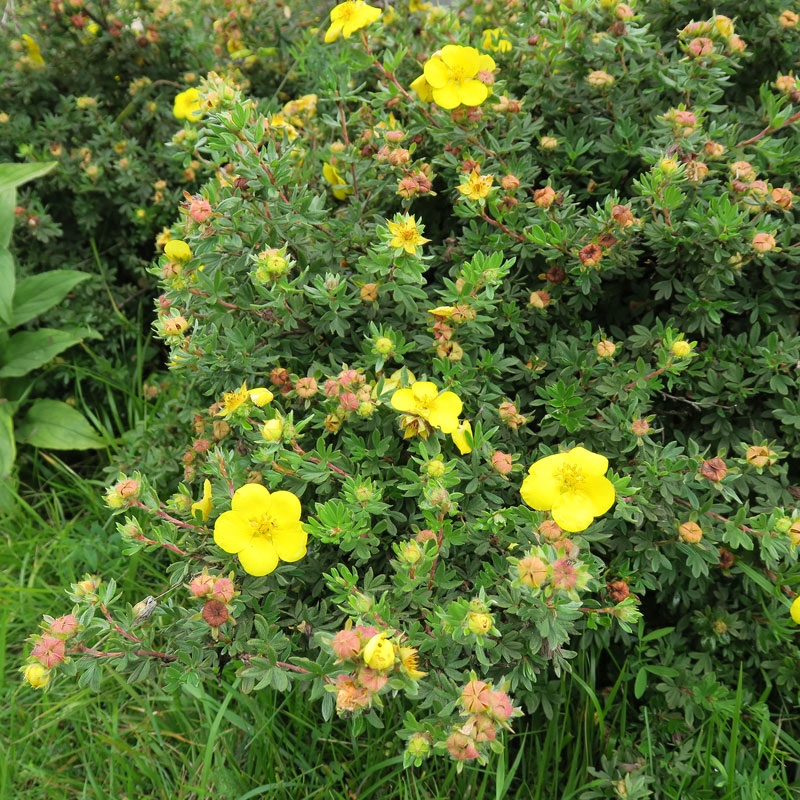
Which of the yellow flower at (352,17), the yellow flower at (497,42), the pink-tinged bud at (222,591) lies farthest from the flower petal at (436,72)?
the pink-tinged bud at (222,591)

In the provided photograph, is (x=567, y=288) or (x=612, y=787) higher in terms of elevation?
(x=567, y=288)

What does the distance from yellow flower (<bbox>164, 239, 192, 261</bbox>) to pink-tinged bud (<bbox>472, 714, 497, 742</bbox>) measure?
3.71ft

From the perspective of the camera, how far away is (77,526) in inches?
96.1

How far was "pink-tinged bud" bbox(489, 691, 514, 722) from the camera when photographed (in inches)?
43.8

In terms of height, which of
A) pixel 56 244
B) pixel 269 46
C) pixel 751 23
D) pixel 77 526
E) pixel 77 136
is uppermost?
pixel 751 23

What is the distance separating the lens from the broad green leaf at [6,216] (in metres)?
2.44

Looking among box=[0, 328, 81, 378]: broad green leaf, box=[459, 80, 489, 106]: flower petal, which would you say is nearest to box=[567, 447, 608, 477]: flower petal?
box=[459, 80, 489, 106]: flower petal

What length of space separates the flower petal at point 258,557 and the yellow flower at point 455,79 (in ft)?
3.49

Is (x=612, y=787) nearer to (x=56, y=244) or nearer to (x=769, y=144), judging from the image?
(x=769, y=144)

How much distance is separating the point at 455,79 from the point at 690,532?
3.74 feet

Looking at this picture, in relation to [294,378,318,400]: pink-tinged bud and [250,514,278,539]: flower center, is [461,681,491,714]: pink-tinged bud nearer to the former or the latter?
[250,514,278,539]: flower center

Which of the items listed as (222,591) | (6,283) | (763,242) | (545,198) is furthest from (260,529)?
(6,283)

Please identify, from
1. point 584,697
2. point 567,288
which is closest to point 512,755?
point 584,697

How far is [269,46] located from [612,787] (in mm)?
2656
